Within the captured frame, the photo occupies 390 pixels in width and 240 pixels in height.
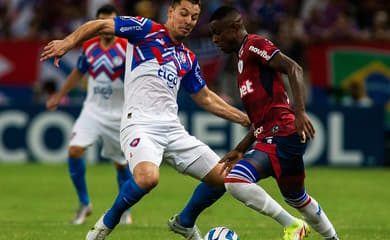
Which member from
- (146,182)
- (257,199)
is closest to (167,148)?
(146,182)

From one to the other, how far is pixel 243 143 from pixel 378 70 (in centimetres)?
1284

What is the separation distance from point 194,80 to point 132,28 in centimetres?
97

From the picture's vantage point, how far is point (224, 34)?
8.48m

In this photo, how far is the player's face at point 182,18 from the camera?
28.7 ft

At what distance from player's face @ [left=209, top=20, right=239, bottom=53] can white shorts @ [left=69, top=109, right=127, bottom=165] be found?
11.7ft

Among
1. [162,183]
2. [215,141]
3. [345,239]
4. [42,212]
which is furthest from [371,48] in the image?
[345,239]

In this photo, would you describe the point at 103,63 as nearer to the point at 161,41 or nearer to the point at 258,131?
the point at 161,41

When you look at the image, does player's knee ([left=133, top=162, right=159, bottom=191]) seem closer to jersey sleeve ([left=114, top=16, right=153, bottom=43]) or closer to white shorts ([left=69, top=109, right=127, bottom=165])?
jersey sleeve ([left=114, top=16, right=153, bottom=43])

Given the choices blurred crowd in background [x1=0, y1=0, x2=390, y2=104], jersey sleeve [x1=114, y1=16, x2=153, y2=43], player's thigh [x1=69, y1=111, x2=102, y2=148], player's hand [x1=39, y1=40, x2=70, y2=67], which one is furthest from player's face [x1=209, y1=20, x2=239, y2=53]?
blurred crowd in background [x1=0, y1=0, x2=390, y2=104]

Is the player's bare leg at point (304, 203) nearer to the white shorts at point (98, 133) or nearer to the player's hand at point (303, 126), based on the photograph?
the player's hand at point (303, 126)

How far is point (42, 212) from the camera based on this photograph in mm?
12992

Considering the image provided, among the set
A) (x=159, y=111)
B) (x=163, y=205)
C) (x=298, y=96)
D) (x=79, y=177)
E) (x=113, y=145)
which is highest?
(x=298, y=96)

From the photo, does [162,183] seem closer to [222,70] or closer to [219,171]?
[222,70]

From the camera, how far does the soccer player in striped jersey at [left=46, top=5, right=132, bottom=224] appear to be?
11.7 metres
